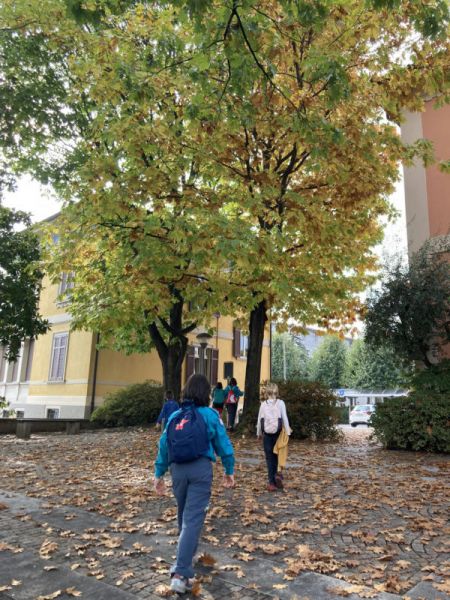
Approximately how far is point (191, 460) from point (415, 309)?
10.2 metres

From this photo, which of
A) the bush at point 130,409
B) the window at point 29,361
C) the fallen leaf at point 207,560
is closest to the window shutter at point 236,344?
the bush at point 130,409

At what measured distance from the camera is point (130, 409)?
1984 cm

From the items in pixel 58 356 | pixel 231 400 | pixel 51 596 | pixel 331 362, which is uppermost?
pixel 331 362

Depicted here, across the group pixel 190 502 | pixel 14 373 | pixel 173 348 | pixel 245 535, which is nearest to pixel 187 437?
pixel 190 502

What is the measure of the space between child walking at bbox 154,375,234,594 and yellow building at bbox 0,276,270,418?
17.6m

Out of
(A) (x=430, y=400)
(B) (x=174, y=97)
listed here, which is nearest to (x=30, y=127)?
(B) (x=174, y=97)

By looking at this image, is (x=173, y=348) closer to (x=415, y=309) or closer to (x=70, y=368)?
(x=415, y=309)

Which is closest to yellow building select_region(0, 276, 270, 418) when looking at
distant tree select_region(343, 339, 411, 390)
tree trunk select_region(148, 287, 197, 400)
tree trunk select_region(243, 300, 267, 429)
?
tree trunk select_region(148, 287, 197, 400)

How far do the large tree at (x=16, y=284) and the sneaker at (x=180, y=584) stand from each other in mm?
13537

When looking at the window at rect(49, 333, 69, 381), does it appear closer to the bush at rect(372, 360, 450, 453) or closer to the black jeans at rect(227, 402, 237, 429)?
the black jeans at rect(227, 402, 237, 429)

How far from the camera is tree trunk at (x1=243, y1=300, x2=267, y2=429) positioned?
1436 centimetres

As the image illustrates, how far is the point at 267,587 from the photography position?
3.95m

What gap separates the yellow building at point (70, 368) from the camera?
24.0 meters

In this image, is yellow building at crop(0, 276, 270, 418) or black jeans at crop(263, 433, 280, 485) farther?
yellow building at crop(0, 276, 270, 418)
